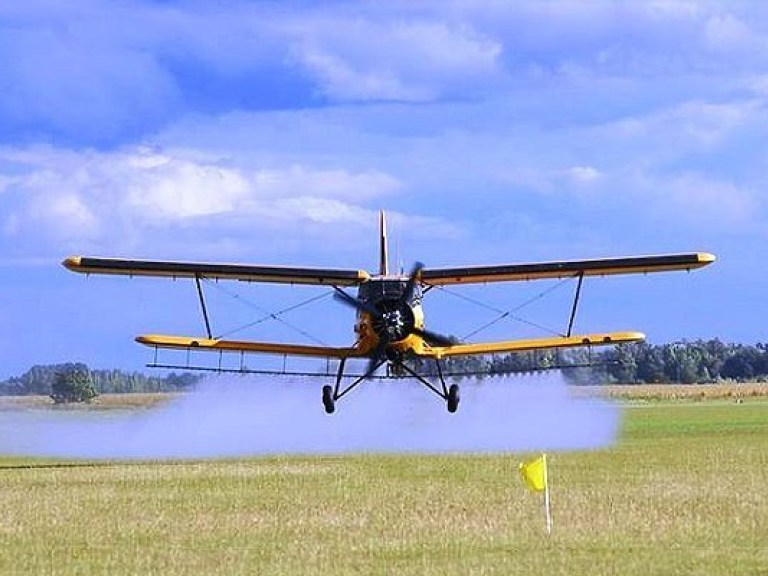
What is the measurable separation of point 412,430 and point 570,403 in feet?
22.6

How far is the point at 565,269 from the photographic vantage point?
39906 mm

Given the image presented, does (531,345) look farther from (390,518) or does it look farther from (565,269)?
(390,518)

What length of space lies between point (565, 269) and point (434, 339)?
13.3 feet

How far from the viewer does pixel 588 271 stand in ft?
131

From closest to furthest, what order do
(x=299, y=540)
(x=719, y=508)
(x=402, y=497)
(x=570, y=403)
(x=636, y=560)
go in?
(x=636, y=560)
(x=299, y=540)
(x=719, y=508)
(x=402, y=497)
(x=570, y=403)

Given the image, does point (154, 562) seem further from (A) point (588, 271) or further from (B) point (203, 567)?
(A) point (588, 271)

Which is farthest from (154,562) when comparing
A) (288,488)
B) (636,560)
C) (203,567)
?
(288,488)

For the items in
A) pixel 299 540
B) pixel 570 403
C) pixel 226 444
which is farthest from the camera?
pixel 570 403

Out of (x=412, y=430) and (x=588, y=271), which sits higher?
(x=588, y=271)

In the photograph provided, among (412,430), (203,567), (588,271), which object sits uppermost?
(588,271)

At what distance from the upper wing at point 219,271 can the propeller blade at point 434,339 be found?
6.51 ft

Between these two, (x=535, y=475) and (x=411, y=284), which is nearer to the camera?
(x=535, y=475)

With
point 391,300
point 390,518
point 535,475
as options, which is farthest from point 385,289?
point 535,475

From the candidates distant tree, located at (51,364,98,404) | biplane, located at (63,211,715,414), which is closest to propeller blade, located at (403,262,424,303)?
biplane, located at (63,211,715,414)
